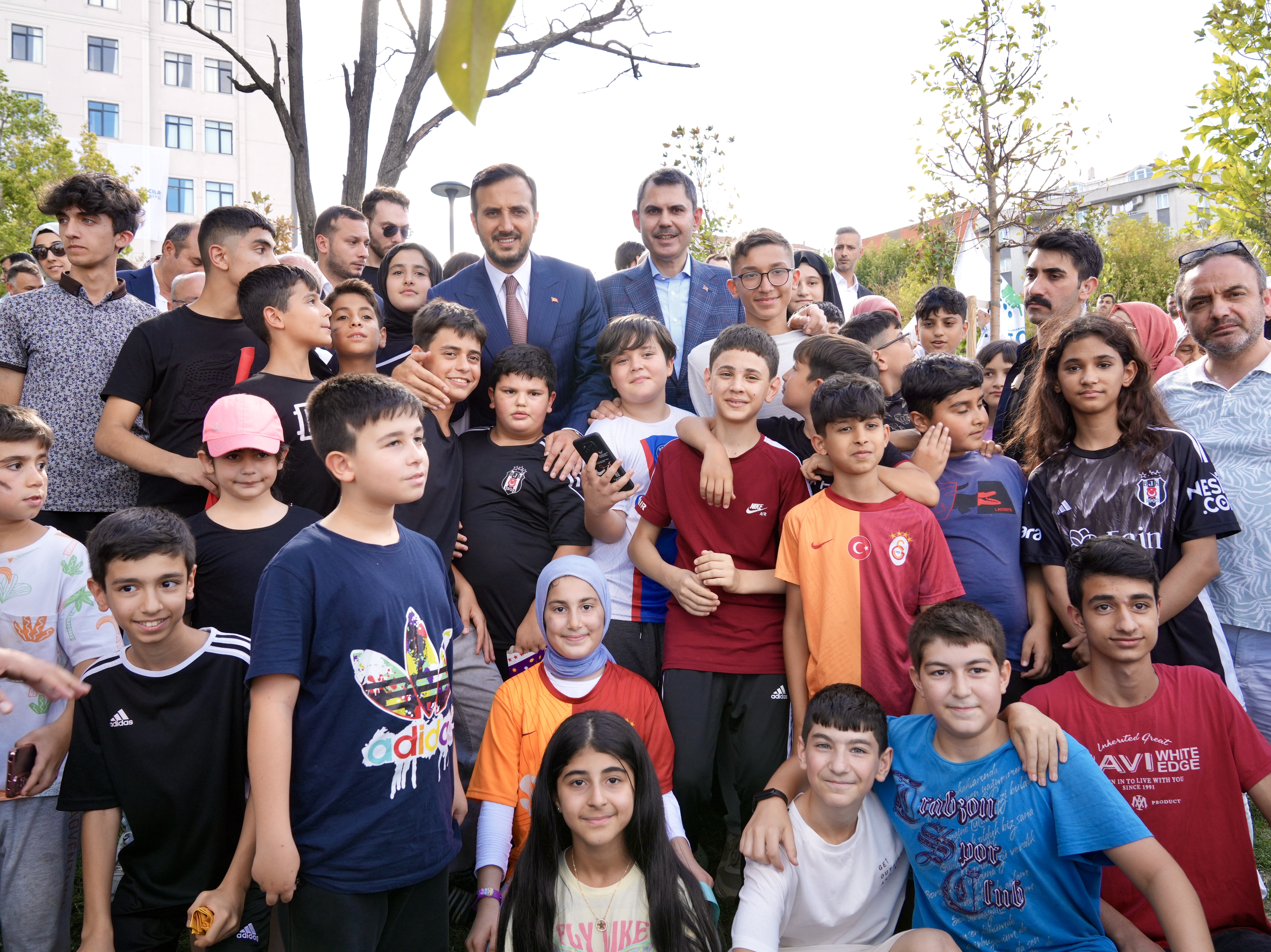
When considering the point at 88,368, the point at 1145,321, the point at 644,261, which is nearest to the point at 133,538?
the point at 88,368

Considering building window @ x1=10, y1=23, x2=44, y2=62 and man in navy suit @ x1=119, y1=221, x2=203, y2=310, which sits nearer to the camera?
man in navy suit @ x1=119, y1=221, x2=203, y2=310

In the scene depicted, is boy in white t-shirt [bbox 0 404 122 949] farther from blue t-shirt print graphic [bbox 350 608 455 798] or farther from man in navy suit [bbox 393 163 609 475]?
man in navy suit [bbox 393 163 609 475]

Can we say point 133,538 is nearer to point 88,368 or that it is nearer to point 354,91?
point 88,368

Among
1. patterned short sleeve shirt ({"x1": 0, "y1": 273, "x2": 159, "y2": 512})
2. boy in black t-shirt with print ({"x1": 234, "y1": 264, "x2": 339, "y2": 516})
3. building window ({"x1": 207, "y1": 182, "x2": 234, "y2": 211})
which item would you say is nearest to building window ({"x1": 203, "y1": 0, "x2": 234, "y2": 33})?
building window ({"x1": 207, "y1": 182, "x2": 234, "y2": 211})

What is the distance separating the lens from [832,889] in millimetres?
2619

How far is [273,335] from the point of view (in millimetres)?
3471

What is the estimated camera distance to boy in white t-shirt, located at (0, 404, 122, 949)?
2.64 meters

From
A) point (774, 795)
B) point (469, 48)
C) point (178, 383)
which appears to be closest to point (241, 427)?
point (178, 383)

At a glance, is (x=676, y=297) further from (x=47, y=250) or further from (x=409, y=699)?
(x=47, y=250)

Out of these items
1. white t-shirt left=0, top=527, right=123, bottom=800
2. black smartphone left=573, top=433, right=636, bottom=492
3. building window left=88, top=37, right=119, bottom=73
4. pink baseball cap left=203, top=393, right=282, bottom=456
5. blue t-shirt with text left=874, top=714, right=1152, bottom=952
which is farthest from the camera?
building window left=88, top=37, right=119, bottom=73

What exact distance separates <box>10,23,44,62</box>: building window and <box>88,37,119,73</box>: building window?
1.53 m

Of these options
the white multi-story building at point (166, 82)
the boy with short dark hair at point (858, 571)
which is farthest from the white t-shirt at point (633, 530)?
the white multi-story building at point (166, 82)

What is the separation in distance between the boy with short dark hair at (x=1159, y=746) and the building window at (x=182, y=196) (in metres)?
39.6

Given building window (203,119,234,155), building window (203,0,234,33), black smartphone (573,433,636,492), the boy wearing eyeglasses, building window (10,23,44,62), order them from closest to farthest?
black smartphone (573,433,636,492) → the boy wearing eyeglasses → building window (10,23,44,62) → building window (203,0,234,33) → building window (203,119,234,155)
